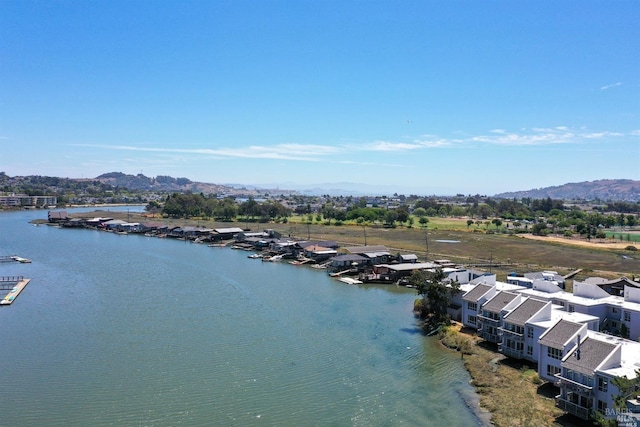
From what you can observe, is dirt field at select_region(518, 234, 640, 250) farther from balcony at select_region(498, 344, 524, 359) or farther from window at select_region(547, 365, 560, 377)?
window at select_region(547, 365, 560, 377)

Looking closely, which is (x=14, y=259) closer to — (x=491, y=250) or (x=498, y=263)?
(x=498, y=263)

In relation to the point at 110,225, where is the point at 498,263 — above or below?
below

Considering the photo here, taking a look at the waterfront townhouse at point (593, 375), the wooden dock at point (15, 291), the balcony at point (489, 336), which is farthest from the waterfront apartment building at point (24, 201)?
the waterfront townhouse at point (593, 375)

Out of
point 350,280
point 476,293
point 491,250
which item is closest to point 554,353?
point 476,293

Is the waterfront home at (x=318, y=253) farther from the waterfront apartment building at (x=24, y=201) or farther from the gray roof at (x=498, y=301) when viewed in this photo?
the waterfront apartment building at (x=24, y=201)

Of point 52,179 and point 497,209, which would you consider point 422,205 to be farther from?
point 52,179

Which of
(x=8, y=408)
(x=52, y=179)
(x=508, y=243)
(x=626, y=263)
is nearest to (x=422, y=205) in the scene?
(x=508, y=243)

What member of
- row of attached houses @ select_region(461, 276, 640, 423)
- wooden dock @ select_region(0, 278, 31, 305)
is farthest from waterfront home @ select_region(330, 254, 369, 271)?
wooden dock @ select_region(0, 278, 31, 305)
